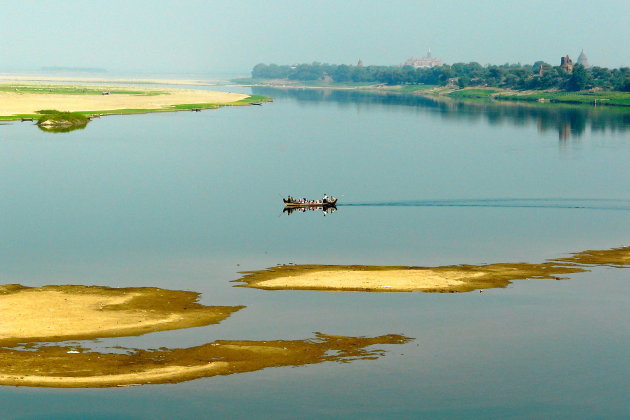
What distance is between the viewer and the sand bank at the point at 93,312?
50625 mm

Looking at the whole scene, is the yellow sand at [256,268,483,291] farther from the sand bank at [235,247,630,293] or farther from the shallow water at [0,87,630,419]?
the shallow water at [0,87,630,419]

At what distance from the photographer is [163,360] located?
46812mm

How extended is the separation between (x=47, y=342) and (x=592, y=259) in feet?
138

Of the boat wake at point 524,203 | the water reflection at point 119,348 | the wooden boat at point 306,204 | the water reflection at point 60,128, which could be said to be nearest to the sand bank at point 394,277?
Answer: the water reflection at point 119,348

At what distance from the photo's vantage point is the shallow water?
43.5 m

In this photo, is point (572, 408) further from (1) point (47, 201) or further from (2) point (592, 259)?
(1) point (47, 201)

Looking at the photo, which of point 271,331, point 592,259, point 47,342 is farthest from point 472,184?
point 47,342

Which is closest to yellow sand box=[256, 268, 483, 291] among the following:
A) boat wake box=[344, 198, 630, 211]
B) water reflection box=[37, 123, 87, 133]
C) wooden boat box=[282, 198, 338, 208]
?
wooden boat box=[282, 198, 338, 208]

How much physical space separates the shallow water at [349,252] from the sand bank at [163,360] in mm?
929

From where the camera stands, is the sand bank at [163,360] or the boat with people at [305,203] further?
the boat with people at [305,203]

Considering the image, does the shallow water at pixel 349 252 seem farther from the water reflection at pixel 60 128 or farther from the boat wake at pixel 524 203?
the water reflection at pixel 60 128

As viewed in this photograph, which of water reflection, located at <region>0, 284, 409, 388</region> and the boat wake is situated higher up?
the boat wake

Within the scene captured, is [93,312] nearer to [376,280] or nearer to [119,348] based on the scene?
[119,348]

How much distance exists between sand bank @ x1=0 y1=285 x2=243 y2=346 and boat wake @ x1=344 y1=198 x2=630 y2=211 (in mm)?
41128
